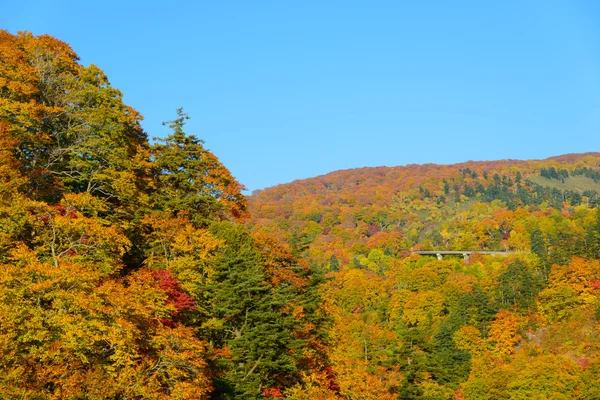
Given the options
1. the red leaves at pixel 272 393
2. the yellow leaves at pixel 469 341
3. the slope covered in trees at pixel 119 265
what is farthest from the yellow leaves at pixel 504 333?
the red leaves at pixel 272 393

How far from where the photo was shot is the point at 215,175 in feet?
150

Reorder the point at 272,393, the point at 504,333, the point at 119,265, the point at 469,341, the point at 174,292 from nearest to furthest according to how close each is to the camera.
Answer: the point at 119,265, the point at 174,292, the point at 272,393, the point at 504,333, the point at 469,341

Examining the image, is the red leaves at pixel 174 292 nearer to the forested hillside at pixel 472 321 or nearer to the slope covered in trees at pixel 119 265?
the slope covered in trees at pixel 119 265

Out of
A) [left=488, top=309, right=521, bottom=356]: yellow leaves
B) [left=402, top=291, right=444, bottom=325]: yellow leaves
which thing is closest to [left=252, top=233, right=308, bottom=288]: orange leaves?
[left=488, top=309, right=521, bottom=356]: yellow leaves

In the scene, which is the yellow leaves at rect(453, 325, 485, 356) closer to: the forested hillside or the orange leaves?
the forested hillside

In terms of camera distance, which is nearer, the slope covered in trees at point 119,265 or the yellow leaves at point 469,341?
the slope covered in trees at point 119,265

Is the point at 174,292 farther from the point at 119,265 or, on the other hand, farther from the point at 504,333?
the point at 504,333

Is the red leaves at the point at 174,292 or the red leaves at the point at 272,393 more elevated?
the red leaves at the point at 174,292

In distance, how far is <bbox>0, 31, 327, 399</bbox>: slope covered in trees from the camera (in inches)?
865

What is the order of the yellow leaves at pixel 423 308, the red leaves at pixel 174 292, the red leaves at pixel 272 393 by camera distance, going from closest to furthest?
the red leaves at pixel 174 292, the red leaves at pixel 272 393, the yellow leaves at pixel 423 308

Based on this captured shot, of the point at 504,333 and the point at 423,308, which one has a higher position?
the point at 423,308

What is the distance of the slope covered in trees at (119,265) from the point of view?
22.0 m

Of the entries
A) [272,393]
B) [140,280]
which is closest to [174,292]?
[140,280]

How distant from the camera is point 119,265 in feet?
97.9
